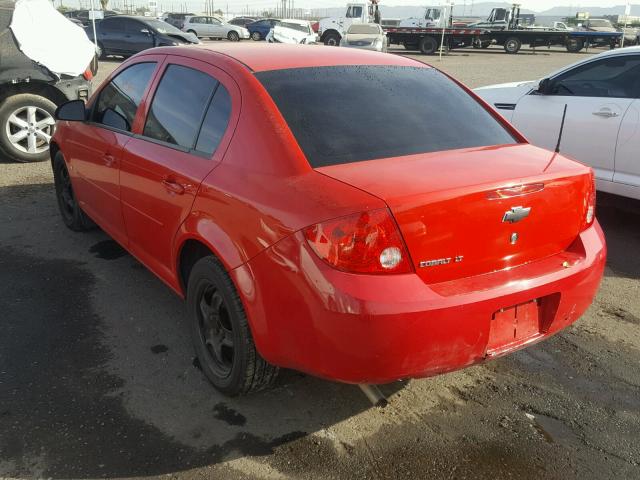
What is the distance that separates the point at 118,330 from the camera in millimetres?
3572

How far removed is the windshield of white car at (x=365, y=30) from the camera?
2681 centimetres

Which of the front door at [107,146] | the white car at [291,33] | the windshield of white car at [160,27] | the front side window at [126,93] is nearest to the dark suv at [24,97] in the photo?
the front door at [107,146]

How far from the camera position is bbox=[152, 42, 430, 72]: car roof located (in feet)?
9.99

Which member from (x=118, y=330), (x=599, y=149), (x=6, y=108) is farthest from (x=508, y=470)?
(x=6, y=108)

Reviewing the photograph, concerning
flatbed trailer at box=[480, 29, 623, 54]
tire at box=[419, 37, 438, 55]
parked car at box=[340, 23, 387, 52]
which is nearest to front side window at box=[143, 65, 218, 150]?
parked car at box=[340, 23, 387, 52]

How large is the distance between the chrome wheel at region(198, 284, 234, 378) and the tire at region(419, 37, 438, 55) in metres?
34.1

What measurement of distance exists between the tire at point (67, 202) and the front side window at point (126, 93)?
1.01m

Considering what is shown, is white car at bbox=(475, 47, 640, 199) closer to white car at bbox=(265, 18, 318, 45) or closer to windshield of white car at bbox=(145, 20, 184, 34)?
windshield of white car at bbox=(145, 20, 184, 34)

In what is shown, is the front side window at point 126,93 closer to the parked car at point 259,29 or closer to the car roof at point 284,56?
the car roof at point 284,56

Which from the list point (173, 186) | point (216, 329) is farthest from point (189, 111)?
point (216, 329)

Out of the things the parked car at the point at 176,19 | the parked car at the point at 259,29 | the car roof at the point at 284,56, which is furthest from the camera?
the parked car at the point at 176,19

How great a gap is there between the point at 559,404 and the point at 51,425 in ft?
7.77

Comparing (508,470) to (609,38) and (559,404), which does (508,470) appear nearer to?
(559,404)

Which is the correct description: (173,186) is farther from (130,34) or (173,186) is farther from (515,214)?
(130,34)
